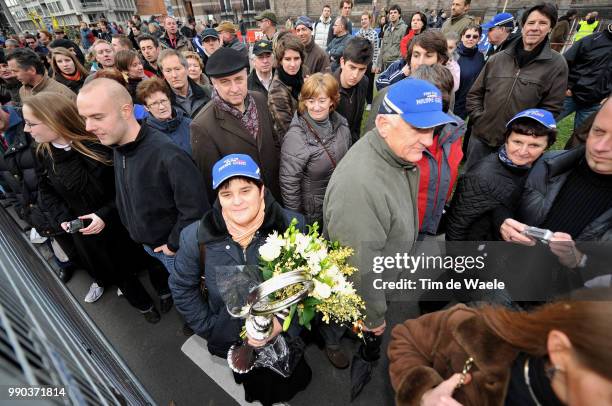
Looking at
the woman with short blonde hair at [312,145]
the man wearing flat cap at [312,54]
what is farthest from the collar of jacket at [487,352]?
the man wearing flat cap at [312,54]

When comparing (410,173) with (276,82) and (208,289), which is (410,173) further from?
(276,82)

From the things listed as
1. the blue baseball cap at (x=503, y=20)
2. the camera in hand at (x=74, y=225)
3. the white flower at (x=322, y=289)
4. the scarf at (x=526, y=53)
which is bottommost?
the camera in hand at (x=74, y=225)

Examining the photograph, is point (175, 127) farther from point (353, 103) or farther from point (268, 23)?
point (268, 23)

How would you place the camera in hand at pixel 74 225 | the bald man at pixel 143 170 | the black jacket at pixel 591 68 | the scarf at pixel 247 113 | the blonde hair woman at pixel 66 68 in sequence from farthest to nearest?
the blonde hair woman at pixel 66 68
the black jacket at pixel 591 68
the scarf at pixel 247 113
the camera in hand at pixel 74 225
the bald man at pixel 143 170

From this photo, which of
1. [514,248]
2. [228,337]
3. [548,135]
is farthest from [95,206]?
[548,135]

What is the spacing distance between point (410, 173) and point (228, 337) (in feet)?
5.93

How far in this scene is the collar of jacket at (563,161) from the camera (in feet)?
6.54

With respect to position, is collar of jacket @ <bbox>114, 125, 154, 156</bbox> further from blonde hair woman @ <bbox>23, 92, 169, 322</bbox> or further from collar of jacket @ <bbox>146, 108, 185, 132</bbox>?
collar of jacket @ <bbox>146, 108, 185, 132</bbox>

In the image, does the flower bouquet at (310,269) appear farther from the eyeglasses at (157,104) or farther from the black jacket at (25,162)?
the black jacket at (25,162)

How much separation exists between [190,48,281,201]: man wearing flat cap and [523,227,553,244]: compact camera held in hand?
2.47 metres

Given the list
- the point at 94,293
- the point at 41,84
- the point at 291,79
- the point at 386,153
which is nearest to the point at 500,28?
the point at 291,79

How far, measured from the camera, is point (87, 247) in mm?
2953

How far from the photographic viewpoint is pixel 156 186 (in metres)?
2.37

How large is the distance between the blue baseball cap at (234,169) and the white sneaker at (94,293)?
3163 mm
